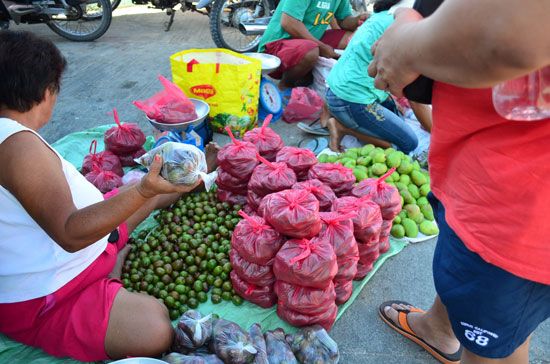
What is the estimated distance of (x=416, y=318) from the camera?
2.05 metres

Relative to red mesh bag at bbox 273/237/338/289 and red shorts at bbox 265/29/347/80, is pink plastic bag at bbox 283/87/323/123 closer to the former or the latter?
red shorts at bbox 265/29/347/80

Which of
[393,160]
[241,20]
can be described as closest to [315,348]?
[393,160]

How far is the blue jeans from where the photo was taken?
11.4ft

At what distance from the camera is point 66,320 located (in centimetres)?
171

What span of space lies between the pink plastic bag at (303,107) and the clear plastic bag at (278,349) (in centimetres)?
278

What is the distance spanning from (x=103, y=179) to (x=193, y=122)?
2.69ft

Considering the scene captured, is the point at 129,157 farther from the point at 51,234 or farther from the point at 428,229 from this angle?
the point at 428,229

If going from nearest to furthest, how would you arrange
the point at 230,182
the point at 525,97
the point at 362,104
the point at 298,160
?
the point at 525,97
the point at 298,160
the point at 230,182
the point at 362,104

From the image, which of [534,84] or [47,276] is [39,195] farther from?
[534,84]

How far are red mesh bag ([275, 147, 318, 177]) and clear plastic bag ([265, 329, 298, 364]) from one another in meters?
1.10

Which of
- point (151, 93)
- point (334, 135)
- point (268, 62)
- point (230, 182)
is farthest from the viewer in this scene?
point (151, 93)

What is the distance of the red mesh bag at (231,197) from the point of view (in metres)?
2.84

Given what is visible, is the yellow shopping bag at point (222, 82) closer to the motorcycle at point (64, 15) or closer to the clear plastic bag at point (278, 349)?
the clear plastic bag at point (278, 349)

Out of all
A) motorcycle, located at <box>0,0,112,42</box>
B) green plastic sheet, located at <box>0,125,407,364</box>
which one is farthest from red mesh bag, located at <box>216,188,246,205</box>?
motorcycle, located at <box>0,0,112,42</box>
